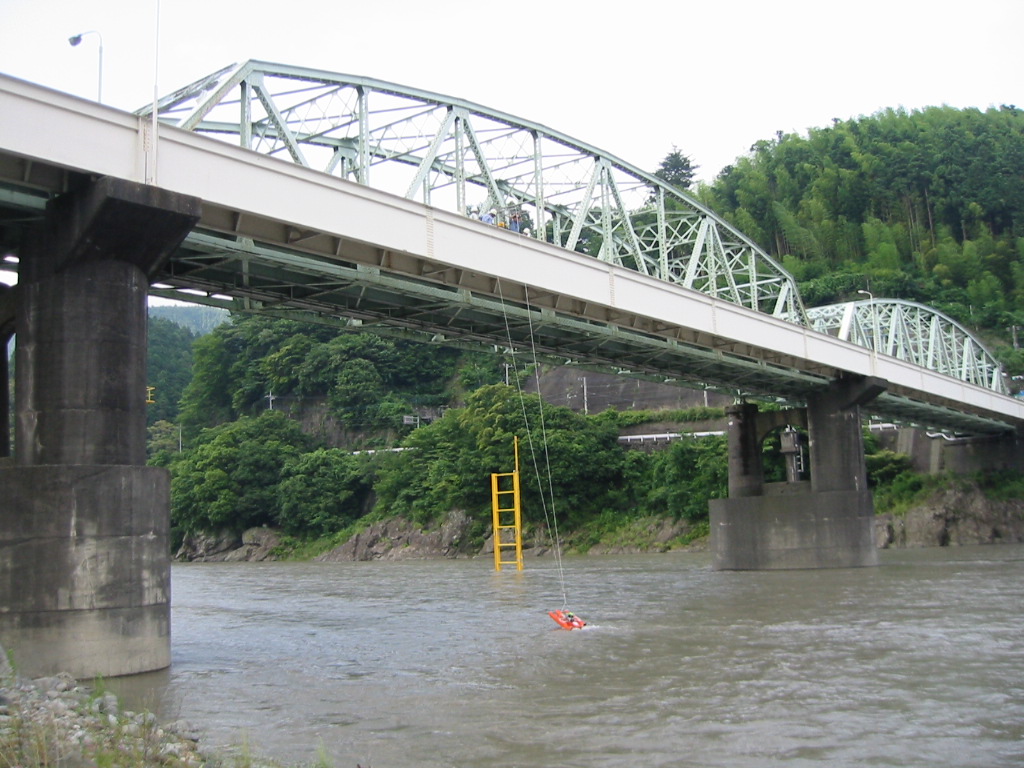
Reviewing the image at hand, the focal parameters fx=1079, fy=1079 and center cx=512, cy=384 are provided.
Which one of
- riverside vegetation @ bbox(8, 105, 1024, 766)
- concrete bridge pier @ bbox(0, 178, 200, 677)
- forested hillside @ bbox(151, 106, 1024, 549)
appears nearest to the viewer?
concrete bridge pier @ bbox(0, 178, 200, 677)

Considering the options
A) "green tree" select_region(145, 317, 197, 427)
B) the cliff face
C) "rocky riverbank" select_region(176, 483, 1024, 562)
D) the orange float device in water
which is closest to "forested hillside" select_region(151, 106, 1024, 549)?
"rocky riverbank" select_region(176, 483, 1024, 562)

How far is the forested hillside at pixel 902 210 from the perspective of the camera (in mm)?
102375

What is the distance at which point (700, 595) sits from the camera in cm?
3428

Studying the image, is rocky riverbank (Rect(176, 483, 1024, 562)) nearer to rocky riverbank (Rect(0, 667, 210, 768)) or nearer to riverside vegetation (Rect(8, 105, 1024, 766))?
riverside vegetation (Rect(8, 105, 1024, 766))

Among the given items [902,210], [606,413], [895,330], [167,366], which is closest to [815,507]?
[895,330]

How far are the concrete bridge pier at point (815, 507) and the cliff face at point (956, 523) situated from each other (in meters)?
21.7

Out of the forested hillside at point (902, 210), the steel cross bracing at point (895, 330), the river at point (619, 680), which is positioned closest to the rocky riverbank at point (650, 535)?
the steel cross bracing at point (895, 330)

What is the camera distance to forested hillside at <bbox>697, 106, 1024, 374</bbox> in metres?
102

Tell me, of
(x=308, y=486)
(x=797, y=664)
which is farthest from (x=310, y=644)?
(x=308, y=486)

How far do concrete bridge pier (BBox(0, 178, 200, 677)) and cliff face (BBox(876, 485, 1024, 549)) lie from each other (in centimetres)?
5904

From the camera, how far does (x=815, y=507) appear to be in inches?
1919

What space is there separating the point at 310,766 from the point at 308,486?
80622 mm

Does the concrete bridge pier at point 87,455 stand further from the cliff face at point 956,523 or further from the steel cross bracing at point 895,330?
the cliff face at point 956,523

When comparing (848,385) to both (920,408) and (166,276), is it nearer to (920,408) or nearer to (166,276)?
(920,408)
